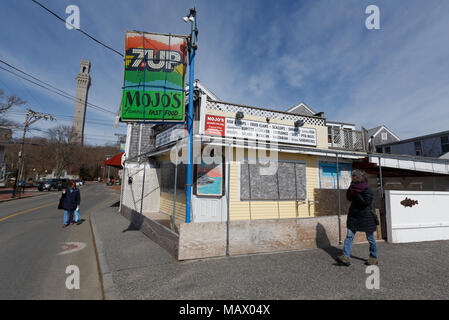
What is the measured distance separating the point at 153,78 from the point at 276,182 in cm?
523

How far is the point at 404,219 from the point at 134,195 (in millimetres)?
10046

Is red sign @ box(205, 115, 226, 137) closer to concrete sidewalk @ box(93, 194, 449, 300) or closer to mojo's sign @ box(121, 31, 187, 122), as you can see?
mojo's sign @ box(121, 31, 187, 122)

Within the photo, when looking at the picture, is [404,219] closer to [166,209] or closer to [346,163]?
[346,163]

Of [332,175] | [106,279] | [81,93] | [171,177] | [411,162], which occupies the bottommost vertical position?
[106,279]

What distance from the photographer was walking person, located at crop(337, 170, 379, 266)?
403cm

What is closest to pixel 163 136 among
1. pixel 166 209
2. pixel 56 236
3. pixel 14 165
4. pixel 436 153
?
pixel 166 209

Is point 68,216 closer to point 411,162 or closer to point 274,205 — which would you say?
point 274,205

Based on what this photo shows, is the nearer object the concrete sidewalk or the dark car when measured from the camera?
the concrete sidewalk

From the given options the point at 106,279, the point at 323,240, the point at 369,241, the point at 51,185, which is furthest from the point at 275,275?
the point at 51,185

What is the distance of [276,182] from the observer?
7.75 metres

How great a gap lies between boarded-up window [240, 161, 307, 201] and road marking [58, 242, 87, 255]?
4.80 metres

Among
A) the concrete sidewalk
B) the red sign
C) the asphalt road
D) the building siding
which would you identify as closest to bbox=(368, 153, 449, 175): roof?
the building siding

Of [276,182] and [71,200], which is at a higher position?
[276,182]

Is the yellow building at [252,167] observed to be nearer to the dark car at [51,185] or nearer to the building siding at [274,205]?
the building siding at [274,205]
